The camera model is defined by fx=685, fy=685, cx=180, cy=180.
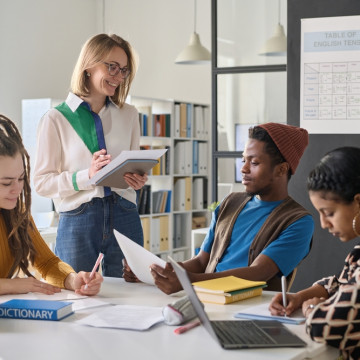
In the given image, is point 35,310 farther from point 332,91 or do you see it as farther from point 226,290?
point 332,91

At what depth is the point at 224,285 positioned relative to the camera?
205 cm

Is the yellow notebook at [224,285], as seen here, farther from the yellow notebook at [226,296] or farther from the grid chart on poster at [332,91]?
the grid chart on poster at [332,91]

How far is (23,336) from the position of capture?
1.66 metres

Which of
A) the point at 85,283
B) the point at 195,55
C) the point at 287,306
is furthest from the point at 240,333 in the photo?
the point at 195,55

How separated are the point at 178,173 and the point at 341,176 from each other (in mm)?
6058

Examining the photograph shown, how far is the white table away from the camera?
1490 mm

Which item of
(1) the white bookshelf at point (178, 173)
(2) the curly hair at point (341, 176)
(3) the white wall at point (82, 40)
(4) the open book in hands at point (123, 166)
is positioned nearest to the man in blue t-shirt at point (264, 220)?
(4) the open book in hands at point (123, 166)

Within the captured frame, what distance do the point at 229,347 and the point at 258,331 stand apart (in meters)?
0.15

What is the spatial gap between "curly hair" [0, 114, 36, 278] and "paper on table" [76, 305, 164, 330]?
0.49 metres

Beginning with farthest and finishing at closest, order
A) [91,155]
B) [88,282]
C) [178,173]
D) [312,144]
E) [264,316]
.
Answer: [178,173] → [312,144] → [91,155] → [88,282] → [264,316]

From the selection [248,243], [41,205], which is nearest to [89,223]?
[248,243]

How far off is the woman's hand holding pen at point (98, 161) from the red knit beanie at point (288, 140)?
2.03 feet

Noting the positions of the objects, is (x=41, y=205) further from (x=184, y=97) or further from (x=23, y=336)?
(x=23, y=336)

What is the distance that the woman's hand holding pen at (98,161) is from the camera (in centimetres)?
266
